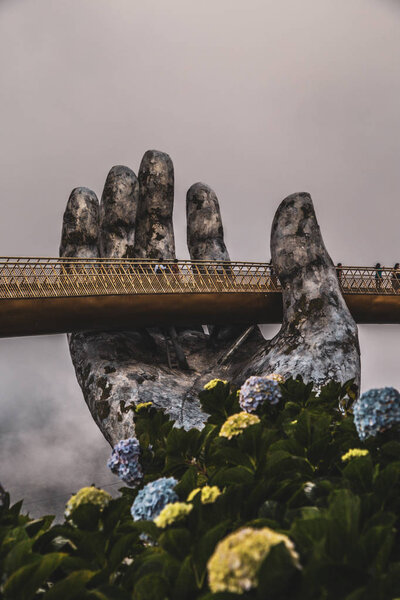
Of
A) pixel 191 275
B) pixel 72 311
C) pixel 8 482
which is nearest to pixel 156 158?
pixel 191 275

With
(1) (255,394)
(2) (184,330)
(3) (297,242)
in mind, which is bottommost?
(1) (255,394)

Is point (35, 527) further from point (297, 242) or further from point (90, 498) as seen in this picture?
point (297, 242)

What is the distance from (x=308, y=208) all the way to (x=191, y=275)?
11.0 feet

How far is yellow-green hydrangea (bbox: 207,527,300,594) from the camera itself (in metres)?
1.16

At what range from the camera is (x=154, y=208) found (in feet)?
54.0

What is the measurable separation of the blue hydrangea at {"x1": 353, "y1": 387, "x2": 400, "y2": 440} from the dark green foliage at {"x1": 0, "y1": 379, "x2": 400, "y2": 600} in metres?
0.08

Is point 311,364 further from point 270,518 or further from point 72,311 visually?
point 270,518

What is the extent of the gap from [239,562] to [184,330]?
49.3 feet

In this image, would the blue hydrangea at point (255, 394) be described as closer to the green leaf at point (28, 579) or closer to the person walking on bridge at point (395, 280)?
the green leaf at point (28, 579)

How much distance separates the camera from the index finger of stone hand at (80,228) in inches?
590

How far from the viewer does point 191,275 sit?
1310 cm

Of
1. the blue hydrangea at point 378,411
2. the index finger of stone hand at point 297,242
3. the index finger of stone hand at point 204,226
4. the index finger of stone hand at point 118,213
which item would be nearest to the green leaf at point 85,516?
the blue hydrangea at point 378,411

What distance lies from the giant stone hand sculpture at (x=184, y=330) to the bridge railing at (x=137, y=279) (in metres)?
1.12

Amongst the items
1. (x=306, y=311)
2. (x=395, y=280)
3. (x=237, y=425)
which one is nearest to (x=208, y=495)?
(x=237, y=425)
